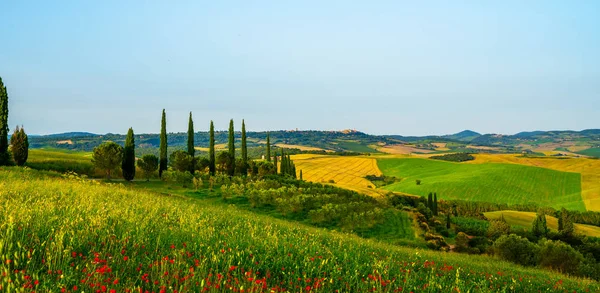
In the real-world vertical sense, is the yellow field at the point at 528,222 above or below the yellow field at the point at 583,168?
below

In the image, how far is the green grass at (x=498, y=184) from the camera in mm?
123125

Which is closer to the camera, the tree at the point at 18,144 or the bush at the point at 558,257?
the bush at the point at 558,257

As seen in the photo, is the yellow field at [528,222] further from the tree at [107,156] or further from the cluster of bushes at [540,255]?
the tree at [107,156]

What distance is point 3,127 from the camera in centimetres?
4844

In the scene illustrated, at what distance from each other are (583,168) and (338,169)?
104 metres

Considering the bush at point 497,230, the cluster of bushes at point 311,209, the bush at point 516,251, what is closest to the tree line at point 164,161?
the cluster of bushes at point 311,209

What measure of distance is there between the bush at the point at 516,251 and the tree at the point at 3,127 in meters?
59.5

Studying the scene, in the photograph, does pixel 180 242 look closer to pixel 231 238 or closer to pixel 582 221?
pixel 231 238

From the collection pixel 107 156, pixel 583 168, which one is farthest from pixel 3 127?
pixel 583 168

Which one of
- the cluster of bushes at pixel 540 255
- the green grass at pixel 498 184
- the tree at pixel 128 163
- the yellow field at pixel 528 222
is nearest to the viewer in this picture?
the cluster of bushes at pixel 540 255

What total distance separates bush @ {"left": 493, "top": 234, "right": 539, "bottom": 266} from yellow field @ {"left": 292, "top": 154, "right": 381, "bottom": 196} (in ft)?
310

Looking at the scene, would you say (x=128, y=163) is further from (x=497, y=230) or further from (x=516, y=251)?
(x=497, y=230)

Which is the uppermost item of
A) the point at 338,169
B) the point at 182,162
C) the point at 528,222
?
the point at 182,162

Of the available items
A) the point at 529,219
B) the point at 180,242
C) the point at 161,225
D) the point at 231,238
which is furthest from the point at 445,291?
the point at 529,219
